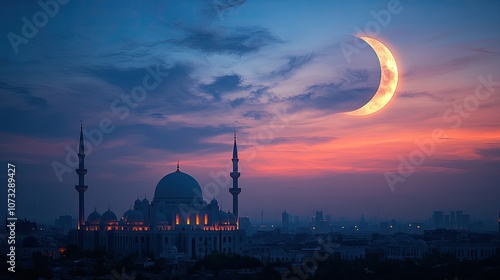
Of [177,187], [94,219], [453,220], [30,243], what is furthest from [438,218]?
[30,243]

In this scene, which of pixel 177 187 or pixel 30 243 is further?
pixel 177 187

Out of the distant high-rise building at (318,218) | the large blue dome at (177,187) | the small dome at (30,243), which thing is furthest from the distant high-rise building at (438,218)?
the small dome at (30,243)

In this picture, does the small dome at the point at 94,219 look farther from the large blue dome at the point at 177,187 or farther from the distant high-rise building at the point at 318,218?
the distant high-rise building at the point at 318,218

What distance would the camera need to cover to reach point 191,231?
146 ft

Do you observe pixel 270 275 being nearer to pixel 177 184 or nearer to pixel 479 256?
pixel 177 184

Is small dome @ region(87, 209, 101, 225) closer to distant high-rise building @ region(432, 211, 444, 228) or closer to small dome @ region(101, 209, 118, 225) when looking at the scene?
small dome @ region(101, 209, 118, 225)

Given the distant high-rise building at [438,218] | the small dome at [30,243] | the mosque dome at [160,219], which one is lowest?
the small dome at [30,243]

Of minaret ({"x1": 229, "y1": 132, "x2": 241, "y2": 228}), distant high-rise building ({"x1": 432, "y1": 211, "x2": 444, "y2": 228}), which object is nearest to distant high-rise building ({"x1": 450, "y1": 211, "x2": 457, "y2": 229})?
distant high-rise building ({"x1": 432, "y1": 211, "x2": 444, "y2": 228})

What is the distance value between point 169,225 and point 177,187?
9.26 feet

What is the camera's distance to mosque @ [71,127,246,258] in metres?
44.2

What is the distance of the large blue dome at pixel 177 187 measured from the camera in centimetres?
4656

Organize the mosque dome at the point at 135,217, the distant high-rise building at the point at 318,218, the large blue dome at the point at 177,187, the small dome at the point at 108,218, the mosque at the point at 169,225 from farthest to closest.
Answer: the distant high-rise building at the point at 318,218, the large blue dome at the point at 177,187, the small dome at the point at 108,218, the mosque dome at the point at 135,217, the mosque at the point at 169,225

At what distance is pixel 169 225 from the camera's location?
44688 mm

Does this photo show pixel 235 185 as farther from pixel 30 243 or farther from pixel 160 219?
pixel 30 243
